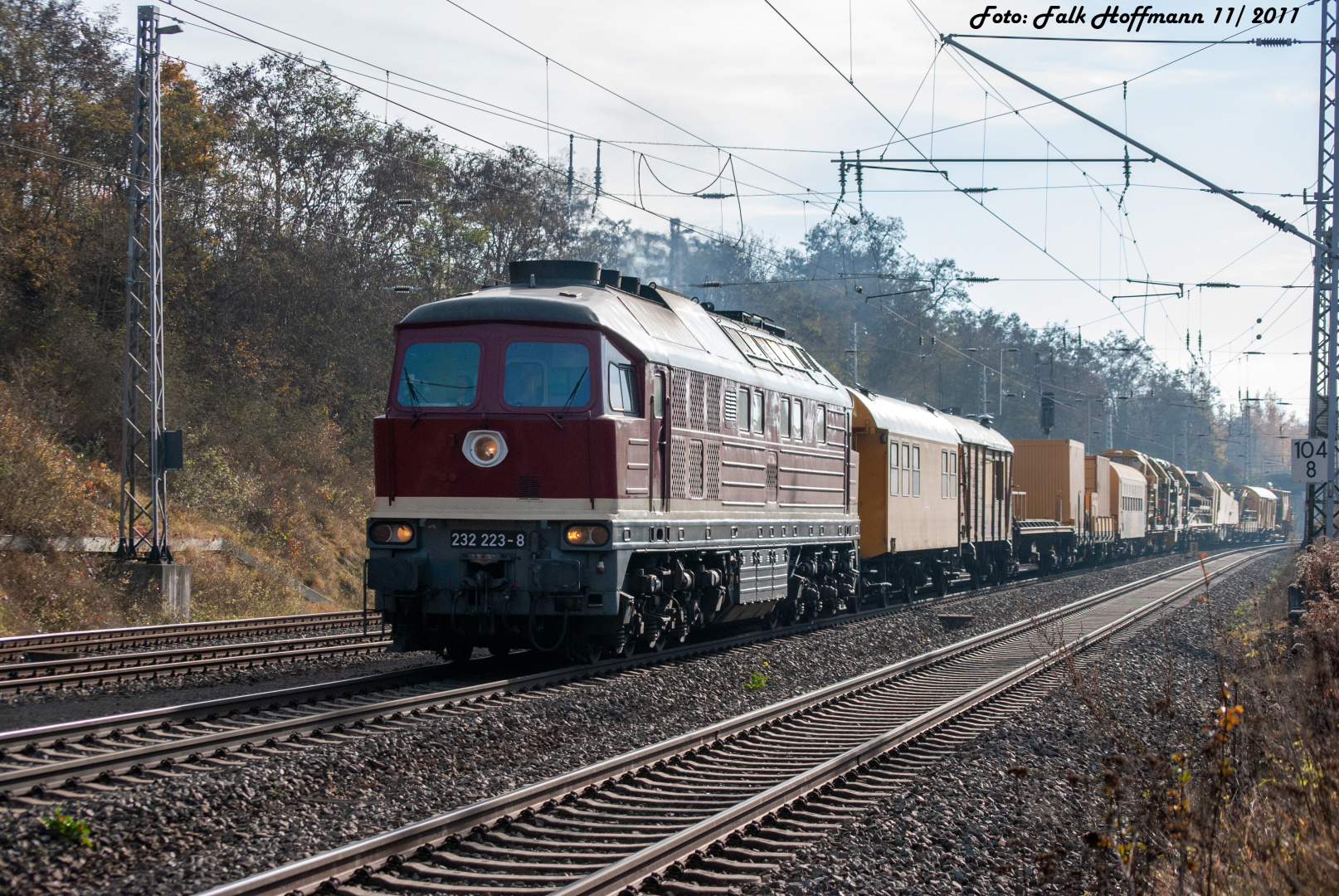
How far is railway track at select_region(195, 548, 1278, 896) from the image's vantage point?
579 cm

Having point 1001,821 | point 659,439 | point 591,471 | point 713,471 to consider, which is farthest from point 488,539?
point 1001,821

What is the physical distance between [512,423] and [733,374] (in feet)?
12.4

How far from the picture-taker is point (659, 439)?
12.5 m

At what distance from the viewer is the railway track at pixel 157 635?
13461 millimetres

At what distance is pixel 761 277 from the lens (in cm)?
8644

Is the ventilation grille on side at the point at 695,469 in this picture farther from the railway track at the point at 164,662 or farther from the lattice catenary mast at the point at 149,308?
the lattice catenary mast at the point at 149,308

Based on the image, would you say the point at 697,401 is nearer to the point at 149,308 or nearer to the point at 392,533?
the point at 392,533

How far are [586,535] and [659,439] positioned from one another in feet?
5.43

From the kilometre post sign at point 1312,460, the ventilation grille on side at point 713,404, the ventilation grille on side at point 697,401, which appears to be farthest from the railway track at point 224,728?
the kilometre post sign at point 1312,460

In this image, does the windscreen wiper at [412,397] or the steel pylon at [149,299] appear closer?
the windscreen wiper at [412,397]

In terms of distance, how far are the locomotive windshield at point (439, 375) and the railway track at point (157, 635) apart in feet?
14.2

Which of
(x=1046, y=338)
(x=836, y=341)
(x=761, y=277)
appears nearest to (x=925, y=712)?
(x=836, y=341)

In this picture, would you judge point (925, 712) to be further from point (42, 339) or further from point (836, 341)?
point (836, 341)

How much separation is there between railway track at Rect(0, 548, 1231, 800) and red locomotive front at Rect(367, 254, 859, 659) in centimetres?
73
